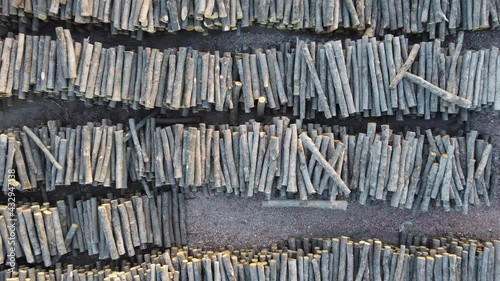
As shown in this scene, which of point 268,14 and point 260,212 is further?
point 260,212

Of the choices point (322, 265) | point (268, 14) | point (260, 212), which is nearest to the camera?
point (268, 14)

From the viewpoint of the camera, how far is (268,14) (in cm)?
630

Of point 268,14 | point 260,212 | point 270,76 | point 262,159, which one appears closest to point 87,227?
point 260,212

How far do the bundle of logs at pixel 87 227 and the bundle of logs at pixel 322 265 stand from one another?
0.79 feet

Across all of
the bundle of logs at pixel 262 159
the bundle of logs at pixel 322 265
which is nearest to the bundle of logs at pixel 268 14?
the bundle of logs at pixel 262 159

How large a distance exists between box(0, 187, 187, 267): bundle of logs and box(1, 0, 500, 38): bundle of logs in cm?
241

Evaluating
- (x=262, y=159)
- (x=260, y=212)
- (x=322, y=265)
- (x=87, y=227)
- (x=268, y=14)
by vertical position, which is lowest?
→ (x=322, y=265)

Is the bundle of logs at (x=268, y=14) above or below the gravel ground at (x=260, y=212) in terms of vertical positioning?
above

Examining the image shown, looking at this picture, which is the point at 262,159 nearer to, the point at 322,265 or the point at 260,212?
the point at 260,212

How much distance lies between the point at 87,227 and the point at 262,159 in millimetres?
2589

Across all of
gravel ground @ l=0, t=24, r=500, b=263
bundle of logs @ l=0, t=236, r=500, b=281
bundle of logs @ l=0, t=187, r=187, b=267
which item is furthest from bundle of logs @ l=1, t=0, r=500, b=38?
bundle of logs @ l=0, t=236, r=500, b=281

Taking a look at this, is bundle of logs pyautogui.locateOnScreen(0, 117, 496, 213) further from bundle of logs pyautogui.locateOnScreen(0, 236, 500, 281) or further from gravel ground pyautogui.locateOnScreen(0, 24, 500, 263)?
bundle of logs pyautogui.locateOnScreen(0, 236, 500, 281)

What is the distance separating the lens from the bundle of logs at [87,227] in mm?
6250

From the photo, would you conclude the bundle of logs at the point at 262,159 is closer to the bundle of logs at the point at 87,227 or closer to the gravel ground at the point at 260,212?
the bundle of logs at the point at 87,227
